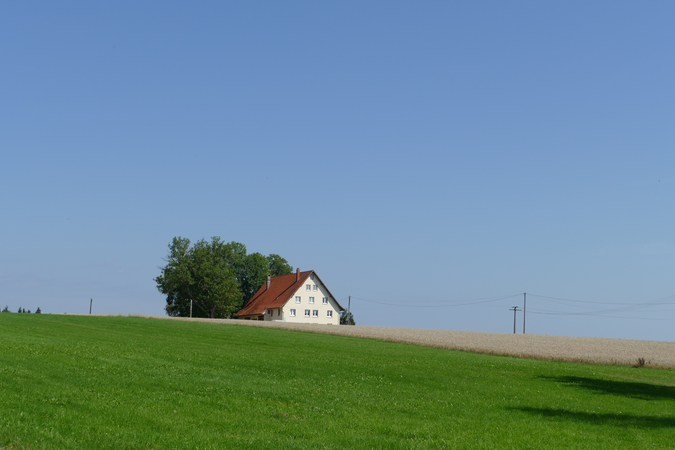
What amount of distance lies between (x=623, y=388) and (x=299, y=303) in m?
94.4

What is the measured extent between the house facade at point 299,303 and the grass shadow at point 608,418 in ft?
325

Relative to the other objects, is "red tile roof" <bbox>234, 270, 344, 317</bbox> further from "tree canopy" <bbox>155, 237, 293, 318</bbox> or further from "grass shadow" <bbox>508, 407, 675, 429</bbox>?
"grass shadow" <bbox>508, 407, 675, 429</bbox>

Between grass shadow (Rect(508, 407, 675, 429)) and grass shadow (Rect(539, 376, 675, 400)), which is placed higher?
grass shadow (Rect(508, 407, 675, 429))

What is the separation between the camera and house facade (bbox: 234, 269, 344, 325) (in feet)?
386

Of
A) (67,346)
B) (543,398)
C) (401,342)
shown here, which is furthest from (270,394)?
(401,342)

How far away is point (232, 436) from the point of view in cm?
1309

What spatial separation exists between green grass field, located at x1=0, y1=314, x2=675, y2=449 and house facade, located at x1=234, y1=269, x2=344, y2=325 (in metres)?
88.1

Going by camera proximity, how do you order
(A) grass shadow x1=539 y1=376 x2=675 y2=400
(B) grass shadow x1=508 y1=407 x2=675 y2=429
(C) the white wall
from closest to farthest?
(B) grass shadow x1=508 y1=407 x2=675 y2=429
(A) grass shadow x1=539 y1=376 x2=675 y2=400
(C) the white wall

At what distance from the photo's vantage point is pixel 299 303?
390ft

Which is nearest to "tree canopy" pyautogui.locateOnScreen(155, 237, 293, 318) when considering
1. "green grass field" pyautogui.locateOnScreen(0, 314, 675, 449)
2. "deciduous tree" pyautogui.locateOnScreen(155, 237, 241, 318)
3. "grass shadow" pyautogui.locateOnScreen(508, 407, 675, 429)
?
"deciduous tree" pyautogui.locateOnScreen(155, 237, 241, 318)

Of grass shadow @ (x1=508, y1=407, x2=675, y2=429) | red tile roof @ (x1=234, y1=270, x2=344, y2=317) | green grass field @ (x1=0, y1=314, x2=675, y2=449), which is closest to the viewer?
green grass field @ (x1=0, y1=314, x2=675, y2=449)

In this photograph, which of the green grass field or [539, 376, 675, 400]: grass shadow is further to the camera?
[539, 376, 675, 400]: grass shadow

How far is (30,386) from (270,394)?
22.3ft

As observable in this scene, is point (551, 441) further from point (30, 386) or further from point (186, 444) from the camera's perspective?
point (30, 386)
